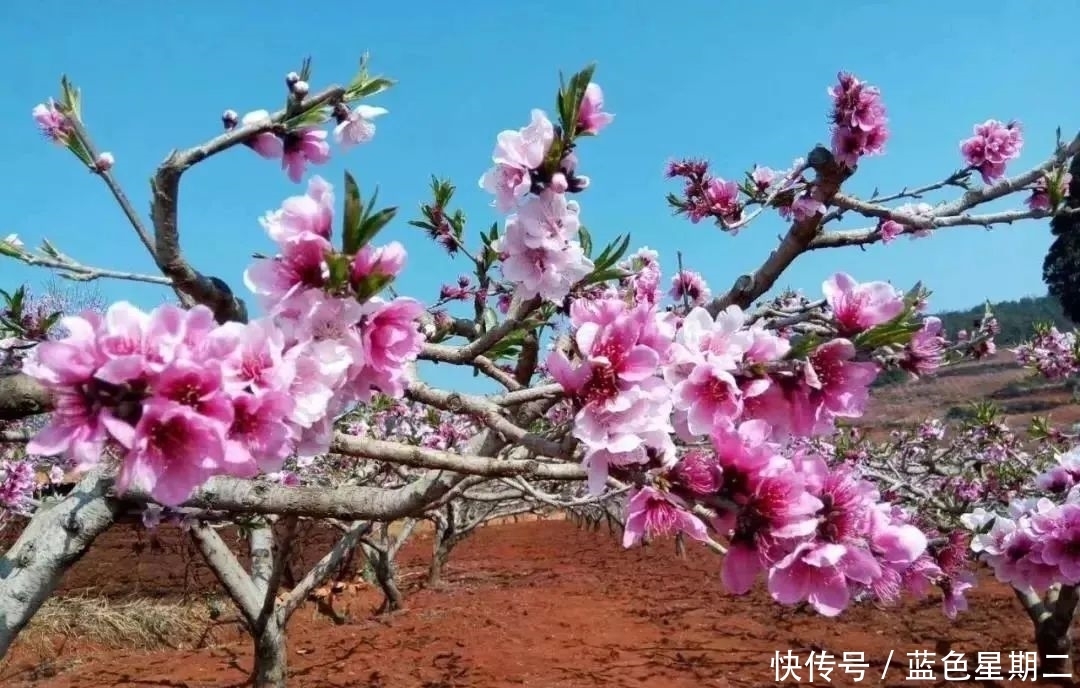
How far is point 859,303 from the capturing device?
134cm

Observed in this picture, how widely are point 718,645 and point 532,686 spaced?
241cm

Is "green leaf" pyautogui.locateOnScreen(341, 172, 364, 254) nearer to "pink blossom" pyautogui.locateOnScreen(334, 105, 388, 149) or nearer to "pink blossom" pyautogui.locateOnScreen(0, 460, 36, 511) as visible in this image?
"pink blossom" pyautogui.locateOnScreen(334, 105, 388, 149)

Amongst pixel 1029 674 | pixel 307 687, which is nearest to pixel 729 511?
pixel 307 687

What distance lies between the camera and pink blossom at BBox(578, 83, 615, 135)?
149 cm

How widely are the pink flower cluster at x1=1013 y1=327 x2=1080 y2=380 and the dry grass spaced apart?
29.4 ft

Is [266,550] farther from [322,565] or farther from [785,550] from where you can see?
[785,550]

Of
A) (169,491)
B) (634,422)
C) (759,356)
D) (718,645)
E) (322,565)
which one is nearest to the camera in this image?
(169,491)

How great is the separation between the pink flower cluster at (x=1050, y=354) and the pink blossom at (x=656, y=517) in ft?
21.7

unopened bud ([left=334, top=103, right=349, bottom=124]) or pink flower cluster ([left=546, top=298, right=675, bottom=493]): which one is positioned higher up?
unopened bud ([left=334, top=103, right=349, bottom=124])

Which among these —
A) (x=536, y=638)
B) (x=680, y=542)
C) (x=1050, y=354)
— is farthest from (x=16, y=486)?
(x=1050, y=354)

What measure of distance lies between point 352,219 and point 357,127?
0.99 m

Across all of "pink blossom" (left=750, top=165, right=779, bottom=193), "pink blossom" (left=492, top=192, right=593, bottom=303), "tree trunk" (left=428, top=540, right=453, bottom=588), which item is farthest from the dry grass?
"pink blossom" (left=492, top=192, right=593, bottom=303)

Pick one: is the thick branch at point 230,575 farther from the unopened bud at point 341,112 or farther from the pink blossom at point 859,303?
the pink blossom at point 859,303

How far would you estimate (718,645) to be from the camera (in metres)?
7.54
